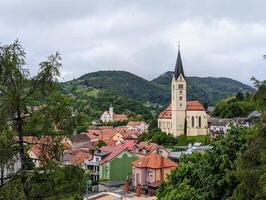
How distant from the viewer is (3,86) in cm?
1016

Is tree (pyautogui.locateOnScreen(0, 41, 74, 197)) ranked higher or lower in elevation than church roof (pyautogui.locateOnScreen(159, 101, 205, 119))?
lower

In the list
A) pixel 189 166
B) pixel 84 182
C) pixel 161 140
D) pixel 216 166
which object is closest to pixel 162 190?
pixel 189 166

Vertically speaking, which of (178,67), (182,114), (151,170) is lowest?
(151,170)

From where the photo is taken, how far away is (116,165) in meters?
44.0

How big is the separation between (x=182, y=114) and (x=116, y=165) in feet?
126

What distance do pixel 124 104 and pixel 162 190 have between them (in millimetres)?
128249

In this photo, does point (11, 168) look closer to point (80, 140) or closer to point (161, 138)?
point (161, 138)

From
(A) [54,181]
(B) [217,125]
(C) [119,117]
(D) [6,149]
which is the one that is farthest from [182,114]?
(D) [6,149]

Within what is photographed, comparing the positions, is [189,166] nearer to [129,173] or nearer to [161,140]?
[129,173]

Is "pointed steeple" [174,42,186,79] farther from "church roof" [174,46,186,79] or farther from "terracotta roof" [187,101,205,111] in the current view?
"terracotta roof" [187,101,205,111]

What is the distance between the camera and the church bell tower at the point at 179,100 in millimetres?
79312

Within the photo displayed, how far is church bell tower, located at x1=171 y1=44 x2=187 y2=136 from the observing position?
7931cm

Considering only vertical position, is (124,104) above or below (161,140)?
above

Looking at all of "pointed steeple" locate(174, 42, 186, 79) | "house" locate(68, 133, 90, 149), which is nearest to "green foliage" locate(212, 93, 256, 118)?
"pointed steeple" locate(174, 42, 186, 79)
